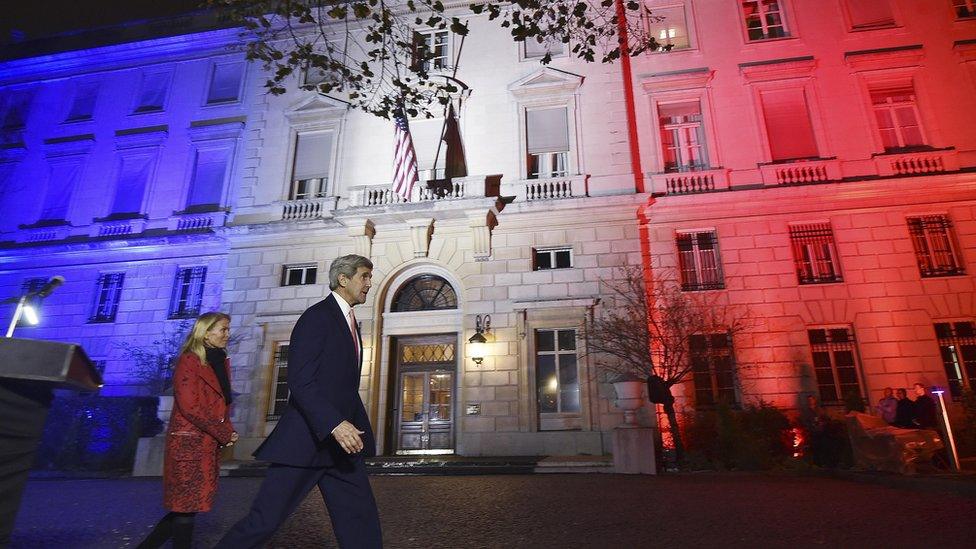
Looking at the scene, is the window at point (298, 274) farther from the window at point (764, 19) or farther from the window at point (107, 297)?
the window at point (764, 19)

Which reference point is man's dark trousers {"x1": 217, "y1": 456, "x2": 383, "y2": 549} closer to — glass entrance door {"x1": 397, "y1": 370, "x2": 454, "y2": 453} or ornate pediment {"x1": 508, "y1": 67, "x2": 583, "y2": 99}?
glass entrance door {"x1": 397, "y1": 370, "x2": 454, "y2": 453}

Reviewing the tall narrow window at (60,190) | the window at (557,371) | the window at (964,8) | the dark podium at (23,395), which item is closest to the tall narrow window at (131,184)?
the tall narrow window at (60,190)

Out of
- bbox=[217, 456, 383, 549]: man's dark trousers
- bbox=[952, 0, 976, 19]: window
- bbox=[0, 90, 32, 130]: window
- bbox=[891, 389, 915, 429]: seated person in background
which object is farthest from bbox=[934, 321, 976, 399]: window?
bbox=[0, 90, 32, 130]: window

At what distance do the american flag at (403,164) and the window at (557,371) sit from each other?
597cm

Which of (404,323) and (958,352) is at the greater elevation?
(404,323)

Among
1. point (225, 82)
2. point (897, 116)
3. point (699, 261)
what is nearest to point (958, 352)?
point (699, 261)

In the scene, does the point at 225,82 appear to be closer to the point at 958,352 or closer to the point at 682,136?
the point at 682,136

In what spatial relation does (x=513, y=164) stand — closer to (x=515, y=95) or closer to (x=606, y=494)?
(x=515, y=95)

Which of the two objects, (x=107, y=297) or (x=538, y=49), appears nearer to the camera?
(x=538, y=49)

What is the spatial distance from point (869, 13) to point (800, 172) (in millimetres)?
6637

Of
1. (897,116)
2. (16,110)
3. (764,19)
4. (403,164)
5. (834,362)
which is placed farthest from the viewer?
(16,110)

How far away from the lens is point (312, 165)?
18.2 metres

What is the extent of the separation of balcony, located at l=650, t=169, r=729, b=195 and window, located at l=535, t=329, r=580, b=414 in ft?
17.9

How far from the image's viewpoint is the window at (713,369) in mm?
13805
